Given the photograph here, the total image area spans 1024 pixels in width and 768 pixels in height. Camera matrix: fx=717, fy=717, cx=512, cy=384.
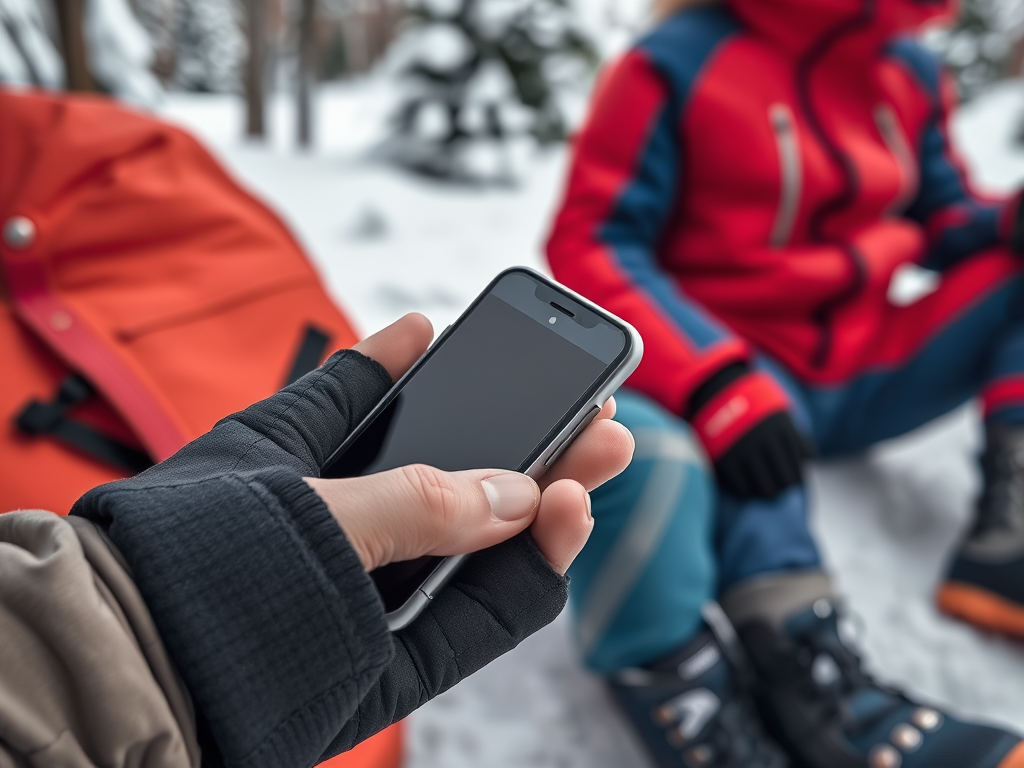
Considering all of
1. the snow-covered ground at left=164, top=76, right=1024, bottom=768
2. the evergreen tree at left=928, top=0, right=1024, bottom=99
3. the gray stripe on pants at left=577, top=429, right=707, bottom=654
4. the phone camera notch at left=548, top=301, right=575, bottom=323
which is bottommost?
the snow-covered ground at left=164, top=76, right=1024, bottom=768

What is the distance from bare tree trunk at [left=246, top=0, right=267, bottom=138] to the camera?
341 cm

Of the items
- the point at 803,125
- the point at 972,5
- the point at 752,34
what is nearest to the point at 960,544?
the point at 803,125

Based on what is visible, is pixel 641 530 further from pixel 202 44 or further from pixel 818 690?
pixel 202 44

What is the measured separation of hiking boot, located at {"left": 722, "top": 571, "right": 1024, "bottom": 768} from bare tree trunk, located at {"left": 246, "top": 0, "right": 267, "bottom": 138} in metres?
3.55

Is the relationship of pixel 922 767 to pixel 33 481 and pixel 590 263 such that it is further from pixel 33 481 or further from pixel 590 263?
pixel 33 481

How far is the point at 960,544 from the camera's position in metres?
1.05

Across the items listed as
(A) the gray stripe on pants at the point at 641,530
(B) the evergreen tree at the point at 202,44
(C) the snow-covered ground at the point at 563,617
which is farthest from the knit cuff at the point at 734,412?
(B) the evergreen tree at the point at 202,44

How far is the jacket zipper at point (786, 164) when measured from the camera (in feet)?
3.47

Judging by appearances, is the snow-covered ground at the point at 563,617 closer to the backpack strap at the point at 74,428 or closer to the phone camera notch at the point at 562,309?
the phone camera notch at the point at 562,309

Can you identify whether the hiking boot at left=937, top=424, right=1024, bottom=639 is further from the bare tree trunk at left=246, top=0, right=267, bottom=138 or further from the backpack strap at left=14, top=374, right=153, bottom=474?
the bare tree trunk at left=246, top=0, right=267, bottom=138

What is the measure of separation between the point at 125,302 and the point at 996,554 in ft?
3.79

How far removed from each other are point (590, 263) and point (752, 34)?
473mm

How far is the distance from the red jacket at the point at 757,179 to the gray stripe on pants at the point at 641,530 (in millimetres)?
162

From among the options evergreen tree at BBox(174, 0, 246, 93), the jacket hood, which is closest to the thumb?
the jacket hood
